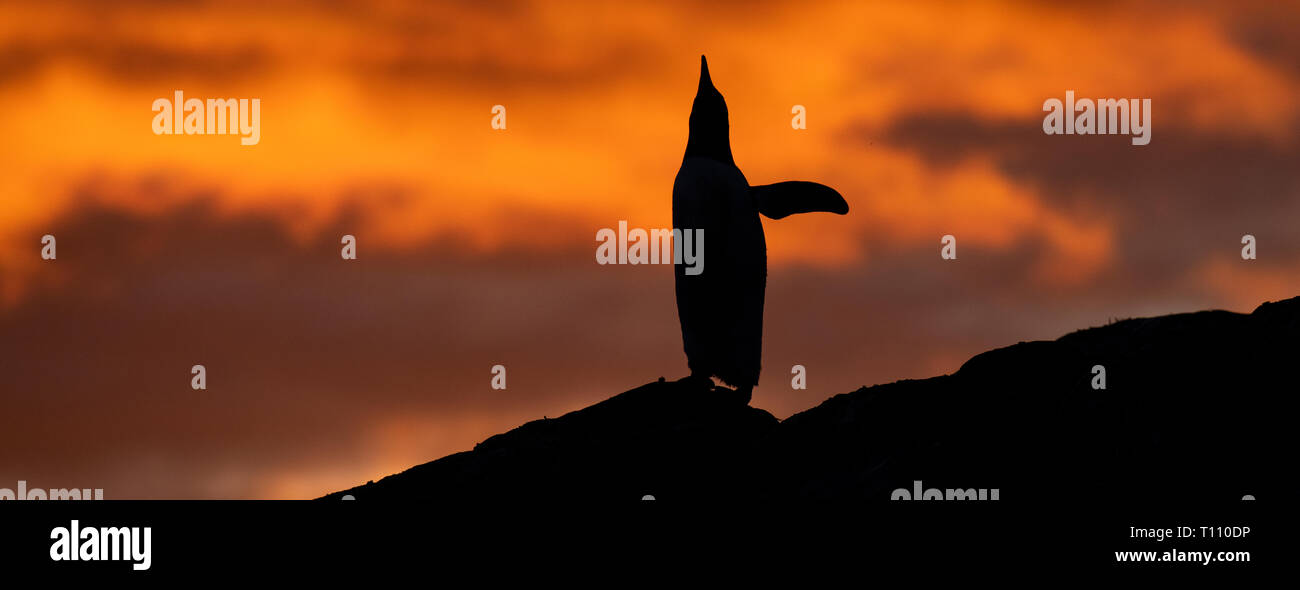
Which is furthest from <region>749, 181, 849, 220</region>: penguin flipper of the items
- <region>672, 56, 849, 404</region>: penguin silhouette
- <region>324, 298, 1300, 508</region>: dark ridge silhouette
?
<region>324, 298, 1300, 508</region>: dark ridge silhouette

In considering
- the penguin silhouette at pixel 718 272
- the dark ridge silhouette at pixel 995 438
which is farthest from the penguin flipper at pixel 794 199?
the dark ridge silhouette at pixel 995 438

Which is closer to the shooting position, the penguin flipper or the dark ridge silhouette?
the dark ridge silhouette

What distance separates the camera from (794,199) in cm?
1413

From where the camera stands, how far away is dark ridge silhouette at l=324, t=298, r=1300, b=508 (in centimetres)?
915

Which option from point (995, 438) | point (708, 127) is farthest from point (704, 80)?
point (995, 438)

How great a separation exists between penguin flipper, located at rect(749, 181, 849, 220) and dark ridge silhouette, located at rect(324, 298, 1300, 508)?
297cm

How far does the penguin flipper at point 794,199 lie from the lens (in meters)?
13.9

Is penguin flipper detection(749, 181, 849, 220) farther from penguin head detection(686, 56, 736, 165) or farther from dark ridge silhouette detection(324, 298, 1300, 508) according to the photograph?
dark ridge silhouette detection(324, 298, 1300, 508)

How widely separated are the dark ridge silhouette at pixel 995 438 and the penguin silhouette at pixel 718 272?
3.53 feet

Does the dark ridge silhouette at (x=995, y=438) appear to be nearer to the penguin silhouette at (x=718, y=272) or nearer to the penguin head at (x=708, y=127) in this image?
the penguin silhouette at (x=718, y=272)
